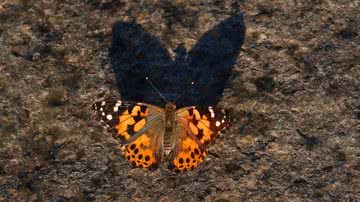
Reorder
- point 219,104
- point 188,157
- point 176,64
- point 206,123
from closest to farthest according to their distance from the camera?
point 188,157 < point 206,123 < point 219,104 < point 176,64

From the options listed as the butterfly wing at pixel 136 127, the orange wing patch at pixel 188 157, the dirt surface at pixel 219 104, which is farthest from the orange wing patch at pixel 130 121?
the orange wing patch at pixel 188 157

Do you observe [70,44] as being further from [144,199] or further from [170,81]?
[144,199]

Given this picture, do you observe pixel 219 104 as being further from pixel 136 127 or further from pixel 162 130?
pixel 136 127

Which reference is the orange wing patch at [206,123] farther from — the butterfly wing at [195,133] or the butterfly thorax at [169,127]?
the butterfly thorax at [169,127]

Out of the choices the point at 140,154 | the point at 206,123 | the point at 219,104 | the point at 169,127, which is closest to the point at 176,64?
the point at 219,104

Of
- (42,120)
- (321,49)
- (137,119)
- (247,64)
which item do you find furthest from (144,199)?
(321,49)
